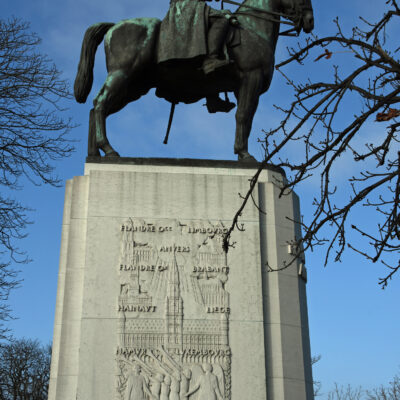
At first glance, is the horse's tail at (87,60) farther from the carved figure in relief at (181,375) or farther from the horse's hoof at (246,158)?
the carved figure in relief at (181,375)

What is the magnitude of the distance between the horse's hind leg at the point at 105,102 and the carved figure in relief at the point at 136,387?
144 inches

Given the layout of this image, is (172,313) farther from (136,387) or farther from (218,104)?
(218,104)

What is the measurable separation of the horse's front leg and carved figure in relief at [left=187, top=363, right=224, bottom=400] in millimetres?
3651

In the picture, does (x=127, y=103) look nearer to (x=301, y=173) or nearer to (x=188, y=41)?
(x=188, y=41)

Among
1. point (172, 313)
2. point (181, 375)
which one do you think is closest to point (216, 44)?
point (172, 313)

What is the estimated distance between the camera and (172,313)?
8.73m

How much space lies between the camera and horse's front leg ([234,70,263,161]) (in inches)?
409

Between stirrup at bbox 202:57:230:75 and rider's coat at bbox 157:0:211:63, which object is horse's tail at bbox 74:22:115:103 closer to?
rider's coat at bbox 157:0:211:63

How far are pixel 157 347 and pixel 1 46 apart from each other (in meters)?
7.90

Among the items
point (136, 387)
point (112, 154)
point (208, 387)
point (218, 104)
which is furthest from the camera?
point (218, 104)

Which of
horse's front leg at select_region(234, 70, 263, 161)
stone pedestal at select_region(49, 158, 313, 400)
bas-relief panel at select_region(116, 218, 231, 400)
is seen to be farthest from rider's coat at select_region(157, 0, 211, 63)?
bas-relief panel at select_region(116, 218, 231, 400)

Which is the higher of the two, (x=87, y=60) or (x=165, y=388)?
(x=87, y=60)

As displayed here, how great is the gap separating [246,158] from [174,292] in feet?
8.80

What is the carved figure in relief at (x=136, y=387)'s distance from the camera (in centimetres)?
822
